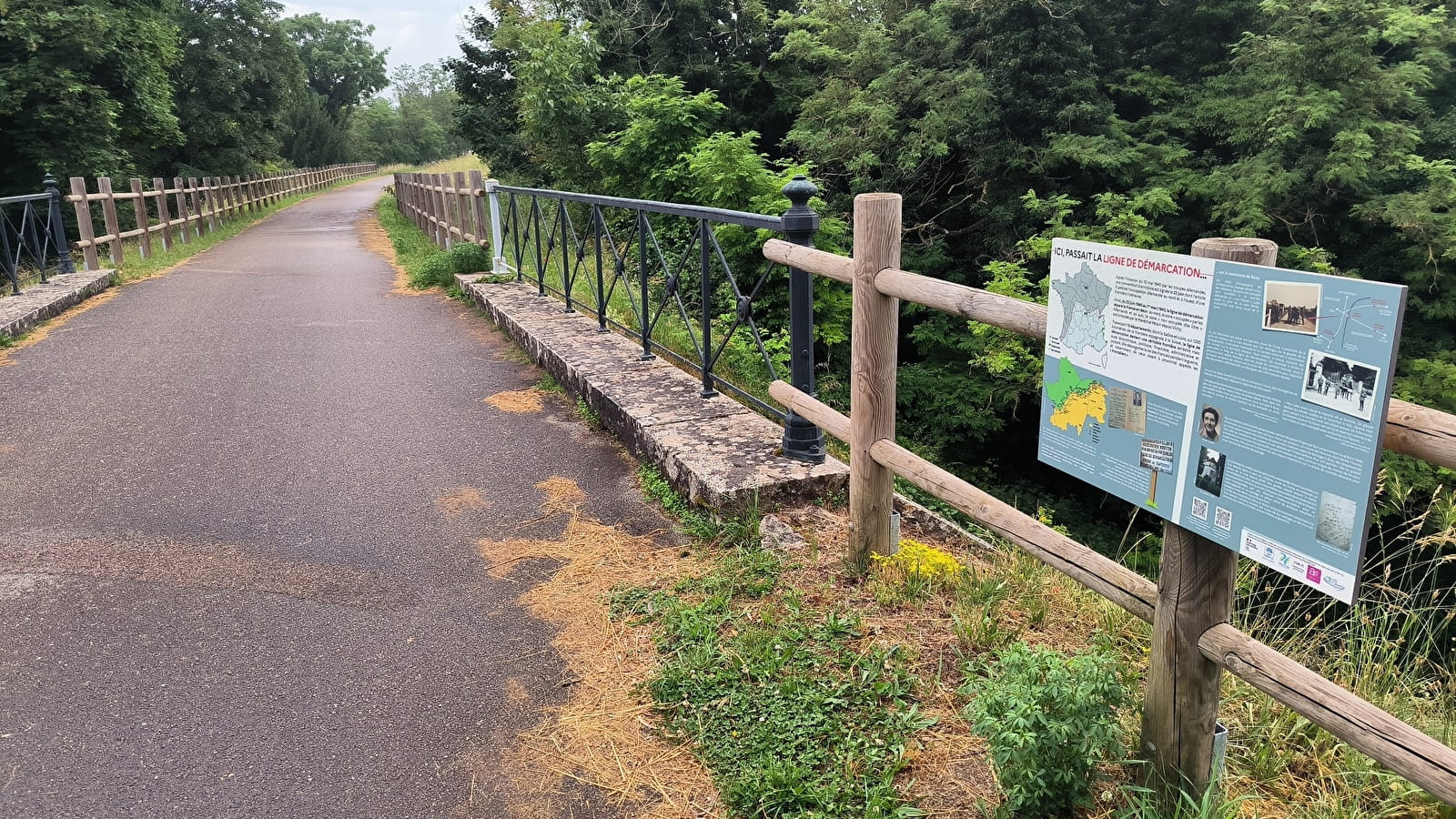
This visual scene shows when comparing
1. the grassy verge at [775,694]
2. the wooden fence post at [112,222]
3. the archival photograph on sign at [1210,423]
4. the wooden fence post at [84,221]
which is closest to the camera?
the archival photograph on sign at [1210,423]

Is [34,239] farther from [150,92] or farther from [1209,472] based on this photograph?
[150,92]

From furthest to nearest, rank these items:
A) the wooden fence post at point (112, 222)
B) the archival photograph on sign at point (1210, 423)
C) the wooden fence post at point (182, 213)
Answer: the wooden fence post at point (182, 213) → the wooden fence post at point (112, 222) → the archival photograph on sign at point (1210, 423)

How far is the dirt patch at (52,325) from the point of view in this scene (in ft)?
26.9

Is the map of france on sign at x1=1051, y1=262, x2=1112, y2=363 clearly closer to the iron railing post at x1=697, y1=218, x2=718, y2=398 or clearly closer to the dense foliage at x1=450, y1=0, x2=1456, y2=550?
the iron railing post at x1=697, y1=218, x2=718, y2=398

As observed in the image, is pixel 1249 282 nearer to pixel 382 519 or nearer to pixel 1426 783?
pixel 1426 783

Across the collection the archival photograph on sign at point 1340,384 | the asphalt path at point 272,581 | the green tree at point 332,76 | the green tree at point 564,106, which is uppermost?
the green tree at point 332,76

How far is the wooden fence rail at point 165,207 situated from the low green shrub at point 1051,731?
565 inches

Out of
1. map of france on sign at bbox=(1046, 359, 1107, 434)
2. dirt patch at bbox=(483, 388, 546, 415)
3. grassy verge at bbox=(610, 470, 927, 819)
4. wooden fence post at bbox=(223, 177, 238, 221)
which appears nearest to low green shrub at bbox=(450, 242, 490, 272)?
dirt patch at bbox=(483, 388, 546, 415)

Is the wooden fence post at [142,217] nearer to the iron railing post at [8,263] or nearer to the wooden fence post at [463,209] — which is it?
the iron railing post at [8,263]

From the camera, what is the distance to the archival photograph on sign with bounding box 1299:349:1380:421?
159 cm

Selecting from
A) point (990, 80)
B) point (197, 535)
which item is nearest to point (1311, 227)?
point (990, 80)

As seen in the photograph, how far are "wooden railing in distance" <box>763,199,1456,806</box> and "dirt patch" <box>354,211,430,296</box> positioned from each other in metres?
9.19

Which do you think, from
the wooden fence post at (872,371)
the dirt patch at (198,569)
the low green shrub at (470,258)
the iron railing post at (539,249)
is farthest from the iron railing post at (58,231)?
the wooden fence post at (872,371)

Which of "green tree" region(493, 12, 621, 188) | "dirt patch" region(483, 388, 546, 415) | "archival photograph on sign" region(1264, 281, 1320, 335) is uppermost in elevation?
"green tree" region(493, 12, 621, 188)
